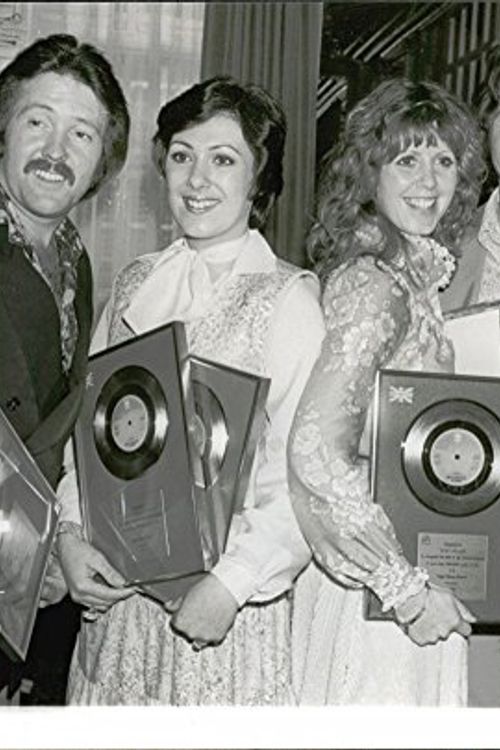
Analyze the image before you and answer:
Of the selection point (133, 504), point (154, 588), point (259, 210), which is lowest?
point (154, 588)

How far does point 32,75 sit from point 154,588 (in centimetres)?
73

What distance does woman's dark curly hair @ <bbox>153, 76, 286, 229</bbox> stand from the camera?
5.34ft

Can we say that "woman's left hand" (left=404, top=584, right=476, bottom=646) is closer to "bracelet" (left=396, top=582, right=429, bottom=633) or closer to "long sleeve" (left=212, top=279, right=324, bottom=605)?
"bracelet" (left=396, top=582, right=429, bottom=633)

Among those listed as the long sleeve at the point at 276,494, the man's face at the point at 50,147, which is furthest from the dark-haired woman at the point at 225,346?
the man's face at the point at 50,147

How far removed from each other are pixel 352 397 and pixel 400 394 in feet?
0.23

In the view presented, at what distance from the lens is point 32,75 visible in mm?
1663

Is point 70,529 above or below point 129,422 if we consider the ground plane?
below

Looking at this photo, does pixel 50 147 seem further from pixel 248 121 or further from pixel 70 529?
pixel 70 529

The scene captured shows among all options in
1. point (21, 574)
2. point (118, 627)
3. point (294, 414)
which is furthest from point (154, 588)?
point (294, 414)

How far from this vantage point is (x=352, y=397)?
1536mm

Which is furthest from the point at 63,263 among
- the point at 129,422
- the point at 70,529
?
the point at 70,529

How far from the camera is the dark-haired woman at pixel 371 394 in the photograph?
1.51 m

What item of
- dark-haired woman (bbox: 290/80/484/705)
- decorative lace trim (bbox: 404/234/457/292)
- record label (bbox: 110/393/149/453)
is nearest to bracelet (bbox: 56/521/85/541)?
record label (bbox: 110/393/149/453)

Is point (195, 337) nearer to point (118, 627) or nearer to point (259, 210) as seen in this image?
point (259, 210)
